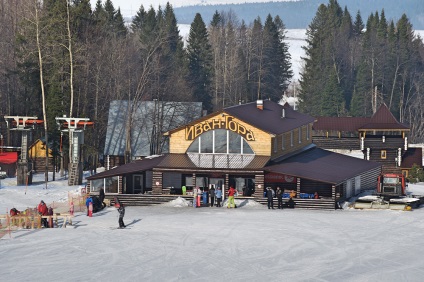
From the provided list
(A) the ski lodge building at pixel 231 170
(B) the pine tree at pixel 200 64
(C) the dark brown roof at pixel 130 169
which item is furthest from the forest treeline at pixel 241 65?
(A) the ski lodge building at pixel 231 170

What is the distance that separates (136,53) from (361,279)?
2985 inches

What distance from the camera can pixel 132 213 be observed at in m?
46.9

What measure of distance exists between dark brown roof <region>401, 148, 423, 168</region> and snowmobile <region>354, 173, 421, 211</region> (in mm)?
26276

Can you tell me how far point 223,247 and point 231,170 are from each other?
14020 mm

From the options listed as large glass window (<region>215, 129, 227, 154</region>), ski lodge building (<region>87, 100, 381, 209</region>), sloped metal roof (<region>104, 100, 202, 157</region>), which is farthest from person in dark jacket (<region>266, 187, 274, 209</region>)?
sloped metal roof (<region>104, 100, 202, 157</region>)

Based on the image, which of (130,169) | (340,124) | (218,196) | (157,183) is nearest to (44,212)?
(218,196)

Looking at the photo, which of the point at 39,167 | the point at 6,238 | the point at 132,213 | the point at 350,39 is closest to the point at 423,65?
the point at 350,39

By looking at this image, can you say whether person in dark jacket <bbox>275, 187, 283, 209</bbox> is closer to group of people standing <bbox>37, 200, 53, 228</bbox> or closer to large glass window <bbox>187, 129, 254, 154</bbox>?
large glass window <bbox>187, 129, 254, 154</bbox>

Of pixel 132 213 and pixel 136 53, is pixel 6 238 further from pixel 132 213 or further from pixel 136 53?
pixel 136 53

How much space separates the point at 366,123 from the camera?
8388 centimetres

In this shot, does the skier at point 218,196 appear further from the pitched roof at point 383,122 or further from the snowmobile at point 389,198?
the pitched roof at point 383,122

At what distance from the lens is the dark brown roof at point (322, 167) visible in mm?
50062

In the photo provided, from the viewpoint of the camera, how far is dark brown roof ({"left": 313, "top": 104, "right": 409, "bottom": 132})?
81256 mm

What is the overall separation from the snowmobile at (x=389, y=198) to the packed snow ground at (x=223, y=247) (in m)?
0.99
